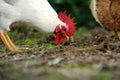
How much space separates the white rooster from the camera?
650cm

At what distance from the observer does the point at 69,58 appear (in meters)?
5.52

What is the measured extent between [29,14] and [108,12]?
1.18 metres

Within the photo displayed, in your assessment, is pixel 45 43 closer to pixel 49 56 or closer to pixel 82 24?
pixel 49 56

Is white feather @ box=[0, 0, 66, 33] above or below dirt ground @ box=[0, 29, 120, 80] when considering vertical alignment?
above

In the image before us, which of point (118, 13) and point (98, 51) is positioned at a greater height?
point (118, 13)

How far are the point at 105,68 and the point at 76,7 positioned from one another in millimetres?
6328

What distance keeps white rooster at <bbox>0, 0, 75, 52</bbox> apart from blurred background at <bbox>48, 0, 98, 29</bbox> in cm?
348

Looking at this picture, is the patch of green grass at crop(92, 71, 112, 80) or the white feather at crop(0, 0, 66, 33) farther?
the white feather at crop(0, 0, 66, 33)

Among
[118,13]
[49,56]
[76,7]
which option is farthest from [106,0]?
[76,7]

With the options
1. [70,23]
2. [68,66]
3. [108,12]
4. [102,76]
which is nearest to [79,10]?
[70,23]

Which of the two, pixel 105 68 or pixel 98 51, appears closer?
pixel 105 68

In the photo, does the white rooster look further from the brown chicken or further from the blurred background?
the blurred background

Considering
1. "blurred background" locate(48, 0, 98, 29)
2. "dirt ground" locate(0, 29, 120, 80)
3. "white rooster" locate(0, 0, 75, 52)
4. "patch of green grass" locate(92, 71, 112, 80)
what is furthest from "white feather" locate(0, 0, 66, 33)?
"blurred background" locate(48, 0, 98, 29)

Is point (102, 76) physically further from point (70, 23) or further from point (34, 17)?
point (70, 23)
